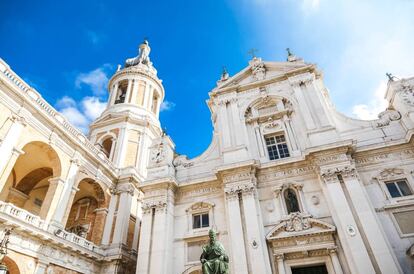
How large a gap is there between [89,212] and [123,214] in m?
3.27

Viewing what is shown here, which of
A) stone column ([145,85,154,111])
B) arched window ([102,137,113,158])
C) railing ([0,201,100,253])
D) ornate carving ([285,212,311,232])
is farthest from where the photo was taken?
stone column ([145,85,154,111])

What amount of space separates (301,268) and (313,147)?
6322 mm

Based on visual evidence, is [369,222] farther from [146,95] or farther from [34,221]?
[146,95]

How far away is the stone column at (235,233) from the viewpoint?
13633 mm

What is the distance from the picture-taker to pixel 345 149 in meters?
15.1

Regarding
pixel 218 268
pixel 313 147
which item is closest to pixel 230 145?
pixel 313 147

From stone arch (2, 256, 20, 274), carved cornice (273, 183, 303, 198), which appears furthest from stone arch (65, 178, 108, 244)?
carved cornice (273, 183, 303, 198)

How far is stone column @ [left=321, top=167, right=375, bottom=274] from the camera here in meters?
12.1

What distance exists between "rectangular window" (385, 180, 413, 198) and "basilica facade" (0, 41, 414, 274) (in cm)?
5

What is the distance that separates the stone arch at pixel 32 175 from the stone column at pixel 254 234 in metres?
11.4

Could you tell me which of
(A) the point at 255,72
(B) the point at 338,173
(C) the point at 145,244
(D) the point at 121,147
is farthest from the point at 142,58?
(B) the point at 338,173

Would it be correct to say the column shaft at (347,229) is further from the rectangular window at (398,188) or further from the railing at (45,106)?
the railing at (45,106)

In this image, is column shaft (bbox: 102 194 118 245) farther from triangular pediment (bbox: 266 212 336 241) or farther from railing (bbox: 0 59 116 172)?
triangular pediment (bbox: 266 212 336 241)

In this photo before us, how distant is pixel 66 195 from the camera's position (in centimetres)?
1711
